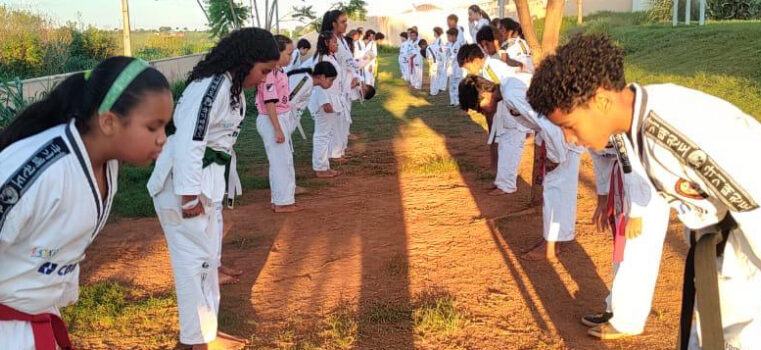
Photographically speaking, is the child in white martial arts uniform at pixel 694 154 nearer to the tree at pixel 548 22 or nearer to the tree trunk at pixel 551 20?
the tree at pixel 548 22

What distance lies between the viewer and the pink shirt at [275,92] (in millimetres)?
7492

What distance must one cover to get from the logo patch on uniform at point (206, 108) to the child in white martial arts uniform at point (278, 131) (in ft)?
11.6

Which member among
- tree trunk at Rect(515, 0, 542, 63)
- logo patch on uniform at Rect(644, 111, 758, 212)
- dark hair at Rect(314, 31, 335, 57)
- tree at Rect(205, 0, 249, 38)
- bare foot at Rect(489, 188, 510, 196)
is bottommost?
bare foot at Rect(489, 188, 510, 196)

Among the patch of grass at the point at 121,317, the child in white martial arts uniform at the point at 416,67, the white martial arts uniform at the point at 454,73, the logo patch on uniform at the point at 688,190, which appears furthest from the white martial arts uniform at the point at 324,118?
the child in white martial arts uniform at the point at 416,67

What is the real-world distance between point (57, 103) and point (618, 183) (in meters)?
3.24

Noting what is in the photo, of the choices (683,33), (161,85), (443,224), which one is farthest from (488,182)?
(683,33)

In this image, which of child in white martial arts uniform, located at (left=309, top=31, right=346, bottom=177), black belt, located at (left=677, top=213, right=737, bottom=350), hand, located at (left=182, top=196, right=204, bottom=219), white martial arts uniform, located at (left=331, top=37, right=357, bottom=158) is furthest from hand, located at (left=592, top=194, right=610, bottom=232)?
white martial arts uniform, located at (left=331, top=37, right=357, bottom=158)

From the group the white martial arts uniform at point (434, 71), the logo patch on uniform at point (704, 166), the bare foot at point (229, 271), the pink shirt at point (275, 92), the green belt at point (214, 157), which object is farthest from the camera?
the white martial arts uniform at point (434, 71)

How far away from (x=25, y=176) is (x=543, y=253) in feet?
14.9

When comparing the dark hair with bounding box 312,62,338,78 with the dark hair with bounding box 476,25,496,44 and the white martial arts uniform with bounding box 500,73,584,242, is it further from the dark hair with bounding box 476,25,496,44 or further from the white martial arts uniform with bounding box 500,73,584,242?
the white martial arts uniform with bounding box 500,73,584,242

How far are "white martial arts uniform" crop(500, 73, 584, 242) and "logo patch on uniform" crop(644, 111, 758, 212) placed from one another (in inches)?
117

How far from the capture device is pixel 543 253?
5801 millimetres

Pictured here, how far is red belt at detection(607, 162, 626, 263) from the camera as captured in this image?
162 inches

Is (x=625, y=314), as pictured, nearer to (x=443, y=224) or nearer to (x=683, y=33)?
(x=443, y=224)
